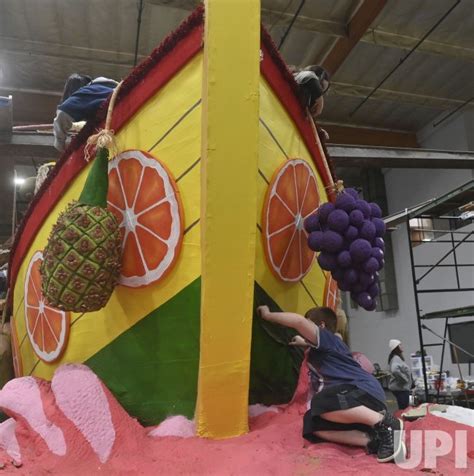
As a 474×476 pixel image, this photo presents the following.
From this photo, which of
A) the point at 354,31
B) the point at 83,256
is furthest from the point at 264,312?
the point at 354,31

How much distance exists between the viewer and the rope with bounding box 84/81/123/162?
1.74 m

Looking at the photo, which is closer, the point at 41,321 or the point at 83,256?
the point at 83,256

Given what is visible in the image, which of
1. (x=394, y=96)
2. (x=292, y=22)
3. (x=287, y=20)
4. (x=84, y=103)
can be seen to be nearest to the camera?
(x=84, y=103)

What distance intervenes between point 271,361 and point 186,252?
0.53 meters

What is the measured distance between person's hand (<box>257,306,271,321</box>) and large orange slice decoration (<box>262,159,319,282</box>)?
152 mm

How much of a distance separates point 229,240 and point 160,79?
63 centimetres

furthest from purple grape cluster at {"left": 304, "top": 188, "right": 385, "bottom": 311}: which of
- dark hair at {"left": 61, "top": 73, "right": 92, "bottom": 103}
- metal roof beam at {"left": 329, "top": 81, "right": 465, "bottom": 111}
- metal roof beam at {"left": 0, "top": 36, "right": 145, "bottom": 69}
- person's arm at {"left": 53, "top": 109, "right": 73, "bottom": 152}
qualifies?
metal roof beam at {"left": 329, "top": 81, "right": 465, "bottom": 111}

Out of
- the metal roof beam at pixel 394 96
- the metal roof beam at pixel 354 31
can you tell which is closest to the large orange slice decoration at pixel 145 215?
the metal roof beam at pixel 354 31

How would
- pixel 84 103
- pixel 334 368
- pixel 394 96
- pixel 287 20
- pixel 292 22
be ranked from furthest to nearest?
pixel 394 96 → pixel 287 20 → pixel 292 22 → pixel 84 103 → pixel 334 368

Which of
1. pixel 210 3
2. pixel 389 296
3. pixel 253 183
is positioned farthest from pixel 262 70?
pixel 389 296

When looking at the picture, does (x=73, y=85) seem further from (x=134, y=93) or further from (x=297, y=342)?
(x=297, y=342)

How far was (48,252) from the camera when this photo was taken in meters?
1.61

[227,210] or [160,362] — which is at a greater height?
[227,210]

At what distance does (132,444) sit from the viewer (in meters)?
1.50
